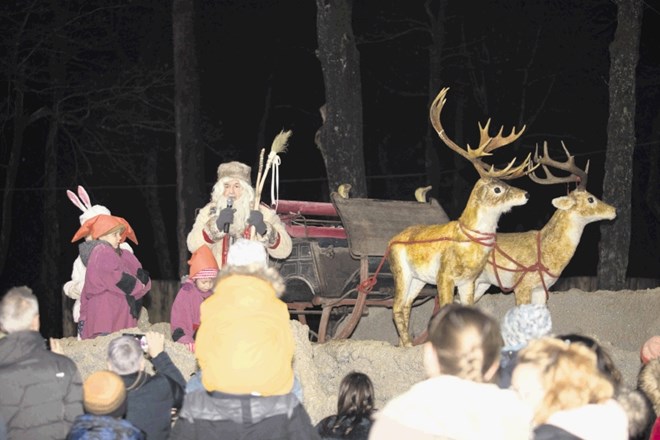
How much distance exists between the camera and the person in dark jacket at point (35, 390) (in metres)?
4.60

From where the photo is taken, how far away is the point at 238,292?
14.0 feet

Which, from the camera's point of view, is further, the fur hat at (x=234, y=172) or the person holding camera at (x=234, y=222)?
the fur hat at (x=234, y=172)

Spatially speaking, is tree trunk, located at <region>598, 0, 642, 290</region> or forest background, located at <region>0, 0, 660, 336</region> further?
forest background, located at <region>0, 0, 660, 336</region>

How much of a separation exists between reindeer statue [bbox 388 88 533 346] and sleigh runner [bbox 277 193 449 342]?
11.1 inches

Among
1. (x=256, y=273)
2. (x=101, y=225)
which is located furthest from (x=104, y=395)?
(x=101, y=225)

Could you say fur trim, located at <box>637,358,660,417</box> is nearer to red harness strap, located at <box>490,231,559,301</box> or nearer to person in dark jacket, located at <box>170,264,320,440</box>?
person in dark jacket, located at <box>170,264,320,440</box>

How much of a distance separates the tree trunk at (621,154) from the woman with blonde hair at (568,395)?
809cm

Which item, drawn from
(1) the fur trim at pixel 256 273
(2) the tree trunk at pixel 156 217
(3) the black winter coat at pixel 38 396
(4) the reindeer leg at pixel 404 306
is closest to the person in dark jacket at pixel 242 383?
(1) the fur trim at pixel 256 273

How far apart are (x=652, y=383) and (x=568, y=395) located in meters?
1.41

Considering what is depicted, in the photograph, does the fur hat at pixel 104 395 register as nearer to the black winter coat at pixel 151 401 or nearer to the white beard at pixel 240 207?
the black winter coat at pixel 151 401

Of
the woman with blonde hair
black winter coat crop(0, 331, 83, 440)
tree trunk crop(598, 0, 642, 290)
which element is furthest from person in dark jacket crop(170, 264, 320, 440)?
tree trunk crop(598, 0, 642, 290)

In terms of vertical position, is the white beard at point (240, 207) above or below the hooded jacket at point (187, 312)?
above

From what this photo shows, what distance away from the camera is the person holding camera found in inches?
299

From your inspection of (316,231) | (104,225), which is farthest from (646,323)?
(104,225)
